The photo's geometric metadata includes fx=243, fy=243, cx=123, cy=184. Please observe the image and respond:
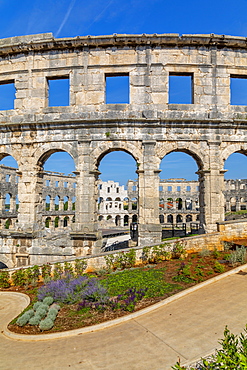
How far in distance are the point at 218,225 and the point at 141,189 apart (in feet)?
14.4

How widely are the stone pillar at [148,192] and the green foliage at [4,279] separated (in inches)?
253

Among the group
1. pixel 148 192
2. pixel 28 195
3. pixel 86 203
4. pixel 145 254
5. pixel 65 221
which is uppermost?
pixel 148 192

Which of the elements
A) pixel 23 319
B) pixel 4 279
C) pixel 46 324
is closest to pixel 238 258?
pixel 46 324

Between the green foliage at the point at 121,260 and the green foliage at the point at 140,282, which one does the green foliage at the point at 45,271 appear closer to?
the green foliage at the point at 121,260

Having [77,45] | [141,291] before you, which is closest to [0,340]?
[141,291]

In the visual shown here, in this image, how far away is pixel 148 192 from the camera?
13.3 m

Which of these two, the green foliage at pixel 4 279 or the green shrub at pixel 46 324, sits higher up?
the green shrub at pixel 46 324

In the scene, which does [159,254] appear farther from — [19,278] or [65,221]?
[65,221]

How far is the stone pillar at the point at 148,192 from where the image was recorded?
13.0 meters

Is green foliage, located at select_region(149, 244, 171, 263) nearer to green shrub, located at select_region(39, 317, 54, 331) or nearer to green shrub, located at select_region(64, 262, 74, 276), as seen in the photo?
green shrub, located at select_region(64, 262, 74, 276)

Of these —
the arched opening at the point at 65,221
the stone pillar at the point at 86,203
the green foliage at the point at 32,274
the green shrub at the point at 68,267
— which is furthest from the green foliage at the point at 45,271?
the arched opening at the point at 65,221

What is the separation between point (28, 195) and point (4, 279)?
5414 mm

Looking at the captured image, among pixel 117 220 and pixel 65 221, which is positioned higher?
pixel 65 221

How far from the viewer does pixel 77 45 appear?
13.8 meters
